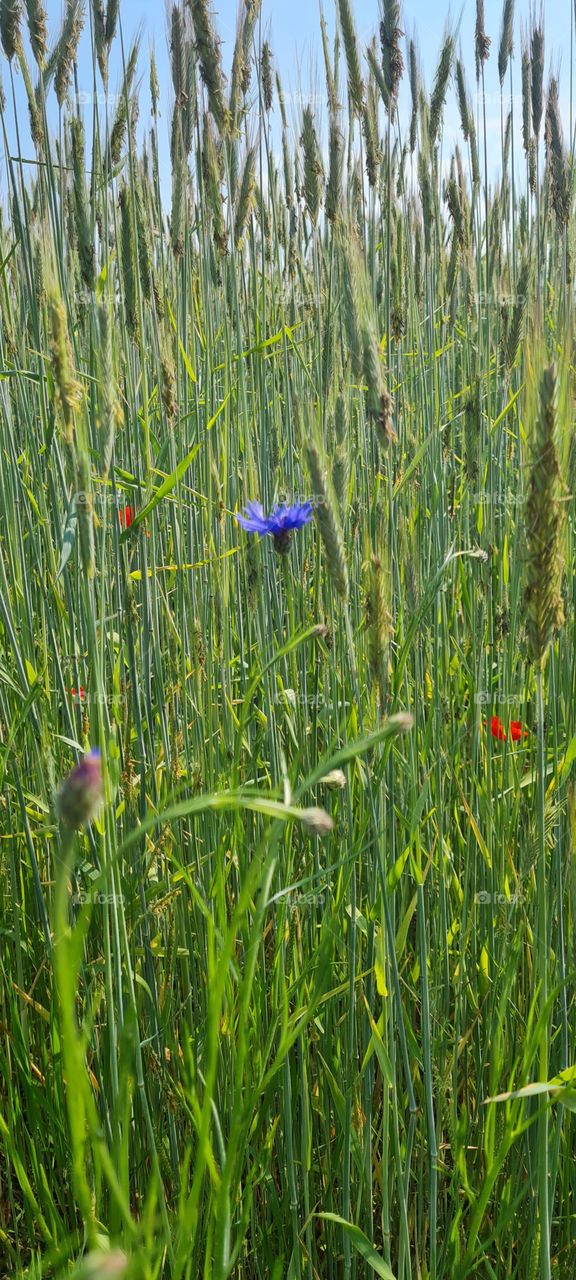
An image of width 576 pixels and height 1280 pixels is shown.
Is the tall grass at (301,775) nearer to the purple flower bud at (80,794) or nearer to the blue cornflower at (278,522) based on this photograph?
the blue cornflower at (278,522)

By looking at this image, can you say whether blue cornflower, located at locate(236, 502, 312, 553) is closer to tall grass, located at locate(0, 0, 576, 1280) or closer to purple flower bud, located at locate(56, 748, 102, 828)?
tall grass, located at locate(0, 0, 576, 1280)

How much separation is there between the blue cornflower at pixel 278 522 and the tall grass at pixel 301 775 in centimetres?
3

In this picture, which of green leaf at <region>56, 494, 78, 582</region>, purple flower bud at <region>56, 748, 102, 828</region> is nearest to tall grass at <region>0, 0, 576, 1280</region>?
green leaf at <region>56, 494, 78, 582</region>

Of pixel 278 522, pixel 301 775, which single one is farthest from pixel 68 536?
pixel 301 775

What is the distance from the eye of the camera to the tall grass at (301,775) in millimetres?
780

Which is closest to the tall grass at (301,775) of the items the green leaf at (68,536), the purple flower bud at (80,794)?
the green leaf at (68,536)

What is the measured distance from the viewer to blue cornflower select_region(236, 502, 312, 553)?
102 centimetres

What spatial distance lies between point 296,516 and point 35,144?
1.93ft

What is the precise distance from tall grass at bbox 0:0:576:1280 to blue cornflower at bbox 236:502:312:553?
3 cm

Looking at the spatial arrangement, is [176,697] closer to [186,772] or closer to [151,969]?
[186,772]

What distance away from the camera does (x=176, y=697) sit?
134cm

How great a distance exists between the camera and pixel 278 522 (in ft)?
3.43

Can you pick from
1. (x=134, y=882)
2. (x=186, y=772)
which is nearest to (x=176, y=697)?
(x=186, y=772)

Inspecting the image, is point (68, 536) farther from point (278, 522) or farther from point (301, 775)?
point (301, 775)
